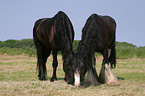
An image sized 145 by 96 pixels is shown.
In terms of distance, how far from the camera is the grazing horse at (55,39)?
6207 millimetres

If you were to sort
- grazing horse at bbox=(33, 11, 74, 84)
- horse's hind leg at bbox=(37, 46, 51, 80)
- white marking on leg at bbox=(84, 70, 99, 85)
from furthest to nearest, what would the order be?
1. horse's hind leg at bbox=(37, 46, 51, 80)
2. white marking on leg at bbox=(84, 70, 99, 85)
3. grazing horse at bbox=(33, 11, 74, 84)

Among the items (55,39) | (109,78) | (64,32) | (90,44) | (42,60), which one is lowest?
(109,78)

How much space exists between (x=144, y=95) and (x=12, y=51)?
760 inches

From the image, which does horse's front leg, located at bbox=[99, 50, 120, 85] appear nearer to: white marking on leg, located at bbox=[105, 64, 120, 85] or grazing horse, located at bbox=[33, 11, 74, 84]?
white marking on leg, located at bbox=[105, 64, 120, 85]

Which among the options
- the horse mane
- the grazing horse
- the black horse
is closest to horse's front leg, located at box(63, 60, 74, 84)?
the grazing horse

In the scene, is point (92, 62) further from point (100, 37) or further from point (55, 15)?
point (55, 15)

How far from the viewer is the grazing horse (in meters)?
6.21

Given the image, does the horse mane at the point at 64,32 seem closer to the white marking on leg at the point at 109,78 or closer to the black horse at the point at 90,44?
the black horse at the point at 90,44

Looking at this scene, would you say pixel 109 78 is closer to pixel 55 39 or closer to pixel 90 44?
pixel 90 44

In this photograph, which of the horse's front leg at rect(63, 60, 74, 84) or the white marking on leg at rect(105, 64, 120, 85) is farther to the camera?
the white marking on leg at rect(105, 64, 120, 85)

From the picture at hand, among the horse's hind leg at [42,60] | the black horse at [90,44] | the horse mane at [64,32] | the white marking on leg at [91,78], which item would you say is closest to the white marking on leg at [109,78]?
the black horse at [90,44]

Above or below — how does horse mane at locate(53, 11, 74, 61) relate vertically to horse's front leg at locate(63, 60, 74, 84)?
above

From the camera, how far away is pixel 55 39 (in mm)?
6926

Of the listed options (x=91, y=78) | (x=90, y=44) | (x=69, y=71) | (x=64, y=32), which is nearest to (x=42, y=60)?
(x=64, y=32)
